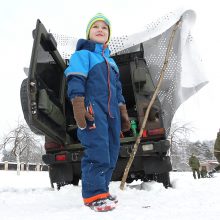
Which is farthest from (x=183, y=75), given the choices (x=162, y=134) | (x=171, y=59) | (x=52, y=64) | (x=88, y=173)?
(x=88, y=173)

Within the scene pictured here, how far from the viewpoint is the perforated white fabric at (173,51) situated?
4.67 m

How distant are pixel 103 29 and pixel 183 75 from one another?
2218 millimetres

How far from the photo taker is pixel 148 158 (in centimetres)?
429

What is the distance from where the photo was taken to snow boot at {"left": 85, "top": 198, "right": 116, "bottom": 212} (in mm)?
2271

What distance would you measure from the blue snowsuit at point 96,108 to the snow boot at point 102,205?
82mm

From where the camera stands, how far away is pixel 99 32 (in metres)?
2.91

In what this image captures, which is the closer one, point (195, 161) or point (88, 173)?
point (88, 173)

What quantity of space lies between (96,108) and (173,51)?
2742 mm

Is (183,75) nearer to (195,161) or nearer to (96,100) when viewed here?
(96,100)

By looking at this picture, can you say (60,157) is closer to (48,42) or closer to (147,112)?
(147,112)

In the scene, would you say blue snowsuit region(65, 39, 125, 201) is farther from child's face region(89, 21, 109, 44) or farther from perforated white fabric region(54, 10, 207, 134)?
perforated white fabric region(54, 10, 207, 134)

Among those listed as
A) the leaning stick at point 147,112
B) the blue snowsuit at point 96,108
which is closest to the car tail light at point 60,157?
the leaning stick at point 147,112

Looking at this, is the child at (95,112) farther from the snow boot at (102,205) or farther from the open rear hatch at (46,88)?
the open rear hatch at (46,88)

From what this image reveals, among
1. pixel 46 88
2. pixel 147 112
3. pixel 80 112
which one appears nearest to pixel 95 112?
pixel 80 112
